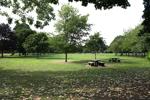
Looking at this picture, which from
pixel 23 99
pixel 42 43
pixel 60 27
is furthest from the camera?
pixel 42 43

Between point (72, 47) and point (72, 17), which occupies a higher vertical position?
point (72, 17)

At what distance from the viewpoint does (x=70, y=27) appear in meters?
72.2

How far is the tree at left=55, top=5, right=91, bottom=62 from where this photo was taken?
7256 cm

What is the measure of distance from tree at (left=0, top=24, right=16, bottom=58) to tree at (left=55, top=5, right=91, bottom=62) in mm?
48106

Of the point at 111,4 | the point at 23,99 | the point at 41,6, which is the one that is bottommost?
the point at 23,99

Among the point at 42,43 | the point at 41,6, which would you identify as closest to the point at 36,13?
the point at 41,6

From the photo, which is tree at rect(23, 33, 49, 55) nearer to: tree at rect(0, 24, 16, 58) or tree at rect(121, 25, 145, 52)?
tree at rect(0, 24, 16, 58)

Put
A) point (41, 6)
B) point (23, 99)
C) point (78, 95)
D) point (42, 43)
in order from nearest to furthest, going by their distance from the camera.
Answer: point (23, 99) → point (78, 95) → point (41, 6) → point (42, 43)

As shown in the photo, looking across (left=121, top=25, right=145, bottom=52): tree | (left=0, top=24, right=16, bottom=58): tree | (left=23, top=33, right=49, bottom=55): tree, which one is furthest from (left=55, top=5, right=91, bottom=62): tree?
(left=0, top=24, right=16, bottom=58): tree

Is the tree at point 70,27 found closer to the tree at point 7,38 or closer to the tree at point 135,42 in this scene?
the tree at point 135,42

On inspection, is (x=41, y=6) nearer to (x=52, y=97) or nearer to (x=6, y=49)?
(x=52, y=97)

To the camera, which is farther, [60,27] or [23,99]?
[60,27]

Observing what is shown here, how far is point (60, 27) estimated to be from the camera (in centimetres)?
7250

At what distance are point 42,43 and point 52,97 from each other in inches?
3976
